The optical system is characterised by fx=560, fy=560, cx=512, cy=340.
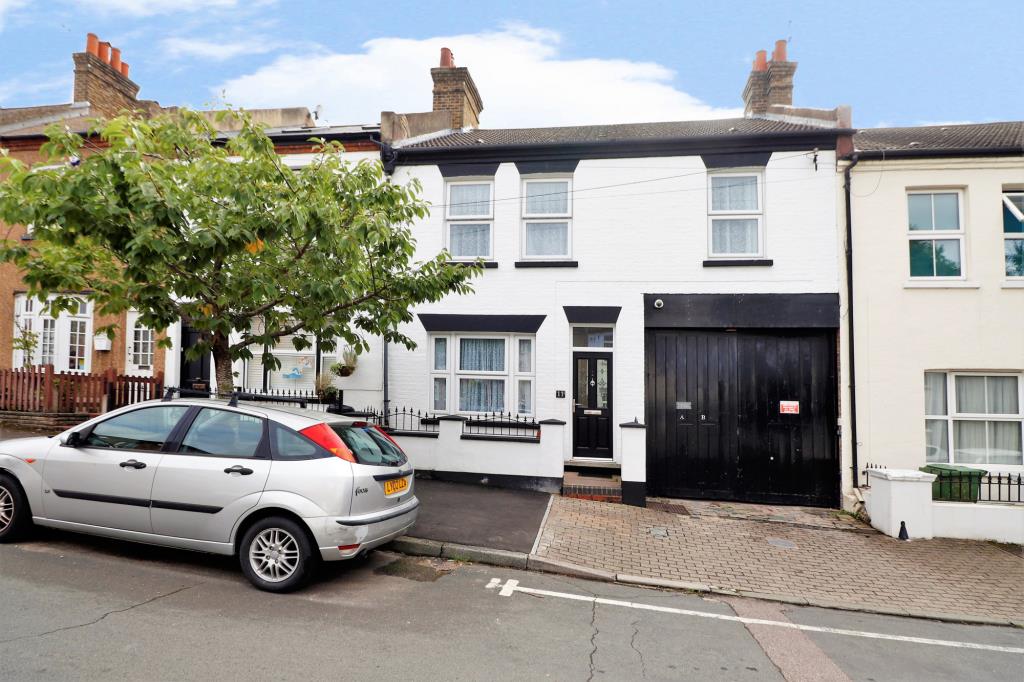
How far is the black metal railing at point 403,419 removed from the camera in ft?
35.0

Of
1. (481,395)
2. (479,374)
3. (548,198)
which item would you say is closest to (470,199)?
(548,198)

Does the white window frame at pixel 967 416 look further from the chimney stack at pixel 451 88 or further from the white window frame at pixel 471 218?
the chimney stack at pixel 451 88

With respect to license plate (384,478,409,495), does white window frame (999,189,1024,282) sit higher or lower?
higher

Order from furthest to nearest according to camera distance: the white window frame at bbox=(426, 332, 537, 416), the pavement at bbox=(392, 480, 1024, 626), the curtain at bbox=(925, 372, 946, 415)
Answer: the white window frame at bbox=(426, 332, 537, 416) < the curtain at bbox=(925, 372, 946, 415) < the pavement at bbox=(392, 480, 1024, 626)

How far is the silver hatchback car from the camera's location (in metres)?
4.89

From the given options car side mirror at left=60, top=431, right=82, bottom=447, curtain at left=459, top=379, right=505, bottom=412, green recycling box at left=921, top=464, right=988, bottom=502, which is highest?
curtain at left=459, top=379, right=505, bottom=412

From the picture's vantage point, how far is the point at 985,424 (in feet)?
31.9

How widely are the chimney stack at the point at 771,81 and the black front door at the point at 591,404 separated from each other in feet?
25.0

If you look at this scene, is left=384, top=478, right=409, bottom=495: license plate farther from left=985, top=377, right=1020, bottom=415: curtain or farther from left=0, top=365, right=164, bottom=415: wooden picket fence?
left=985, top=377, right=1020, bottom=415: curtain

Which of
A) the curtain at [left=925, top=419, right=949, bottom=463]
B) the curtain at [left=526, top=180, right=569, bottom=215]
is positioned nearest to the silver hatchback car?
the curtain at [left=526, top=180, right=569, bottom=215]

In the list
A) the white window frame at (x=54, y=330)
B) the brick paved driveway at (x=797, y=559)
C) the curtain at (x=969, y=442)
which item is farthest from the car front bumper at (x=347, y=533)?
the white window frame at (x=54, y=330)

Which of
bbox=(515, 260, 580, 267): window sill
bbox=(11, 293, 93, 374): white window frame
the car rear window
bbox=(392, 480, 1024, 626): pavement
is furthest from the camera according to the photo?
bbox=(11, 293, 93, 374): white window frame

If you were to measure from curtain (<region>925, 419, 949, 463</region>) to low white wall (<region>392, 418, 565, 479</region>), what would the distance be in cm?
640

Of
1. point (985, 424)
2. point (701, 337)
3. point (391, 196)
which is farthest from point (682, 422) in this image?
point (391, 196)
